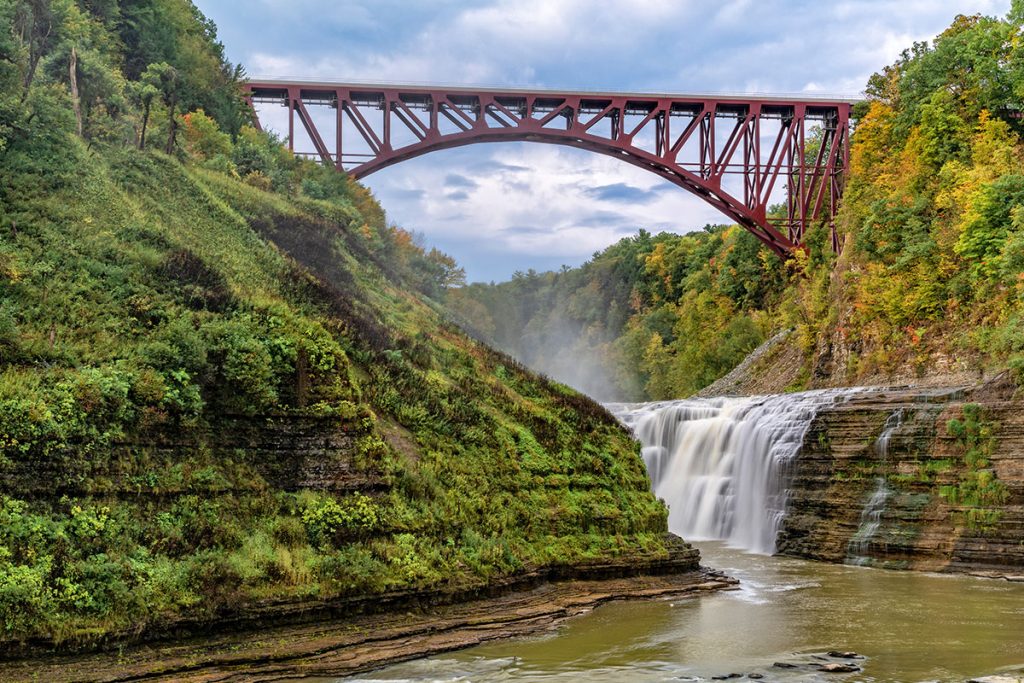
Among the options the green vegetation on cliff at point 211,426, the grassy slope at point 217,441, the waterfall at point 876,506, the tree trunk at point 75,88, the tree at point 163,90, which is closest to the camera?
the grassy slope at point 217,441

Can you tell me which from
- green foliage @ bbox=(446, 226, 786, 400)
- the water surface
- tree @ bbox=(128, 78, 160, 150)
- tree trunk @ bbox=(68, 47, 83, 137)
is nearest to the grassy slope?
tree trunk @ bbox=(68, 47, 83, 137)

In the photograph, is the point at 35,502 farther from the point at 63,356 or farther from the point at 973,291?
the point at 973,291

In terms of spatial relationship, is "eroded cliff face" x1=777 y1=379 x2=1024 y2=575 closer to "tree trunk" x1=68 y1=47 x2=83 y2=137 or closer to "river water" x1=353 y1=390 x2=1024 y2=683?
"river water" x1=353 y1=390 x2=1024 y2=683

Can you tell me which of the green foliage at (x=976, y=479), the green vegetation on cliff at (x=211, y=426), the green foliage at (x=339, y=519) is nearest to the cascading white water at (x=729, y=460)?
the green foliage at (x=976, y=479)

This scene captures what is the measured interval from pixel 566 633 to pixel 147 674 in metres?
6.55

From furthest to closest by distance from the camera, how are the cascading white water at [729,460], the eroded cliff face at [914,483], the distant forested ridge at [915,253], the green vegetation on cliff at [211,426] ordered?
the distant forested ridge at [915,253], the cascading white water at [729,460], the eroded cliff face at [914,483], the green vegetation on cliff at [211,426]

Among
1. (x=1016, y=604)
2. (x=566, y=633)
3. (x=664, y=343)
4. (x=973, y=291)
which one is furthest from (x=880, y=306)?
(x=664, y=343)

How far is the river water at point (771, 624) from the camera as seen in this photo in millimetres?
13336

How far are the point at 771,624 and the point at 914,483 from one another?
37.1 feet

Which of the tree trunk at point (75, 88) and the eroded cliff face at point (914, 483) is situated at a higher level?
the tree trunk at point (75, 88)

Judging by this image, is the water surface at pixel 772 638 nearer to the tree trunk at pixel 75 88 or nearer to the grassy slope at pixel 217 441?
the grassy slope at pixel 217 441

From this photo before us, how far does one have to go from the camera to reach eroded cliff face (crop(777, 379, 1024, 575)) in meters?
24.2

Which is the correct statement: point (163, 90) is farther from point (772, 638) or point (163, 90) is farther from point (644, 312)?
point (644, 312)

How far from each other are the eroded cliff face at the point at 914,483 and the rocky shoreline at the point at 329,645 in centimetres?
1098
